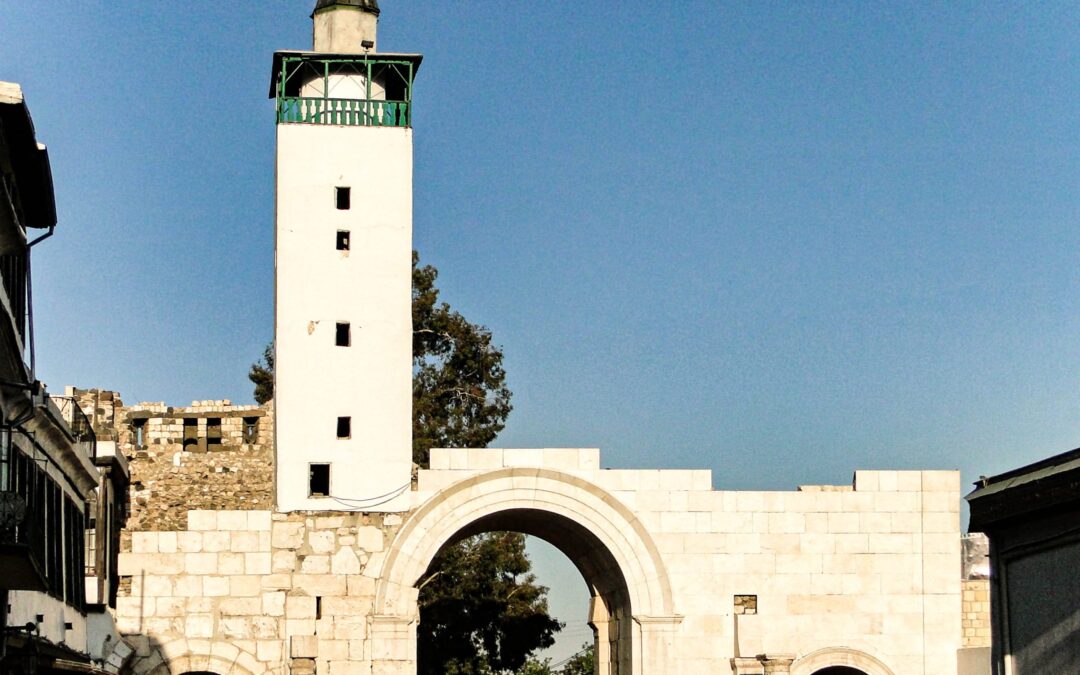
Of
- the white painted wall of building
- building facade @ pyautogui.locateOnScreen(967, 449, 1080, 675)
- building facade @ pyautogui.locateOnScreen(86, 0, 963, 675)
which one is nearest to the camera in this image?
building facade @ pyautogui.locateOnScreen(967, 449, 1080, 675)

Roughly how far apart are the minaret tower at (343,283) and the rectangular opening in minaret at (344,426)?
→ 2 cm

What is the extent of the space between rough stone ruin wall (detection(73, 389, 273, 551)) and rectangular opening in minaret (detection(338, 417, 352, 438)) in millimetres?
11074

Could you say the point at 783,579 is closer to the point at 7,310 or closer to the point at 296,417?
the point at 296,417

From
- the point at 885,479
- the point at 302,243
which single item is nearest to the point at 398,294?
the point at 302,243

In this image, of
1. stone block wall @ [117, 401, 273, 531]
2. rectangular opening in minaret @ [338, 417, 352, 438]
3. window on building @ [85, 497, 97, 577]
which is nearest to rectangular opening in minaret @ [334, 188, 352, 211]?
rectangular opening in minaret @ [338, 417, 352, 438]

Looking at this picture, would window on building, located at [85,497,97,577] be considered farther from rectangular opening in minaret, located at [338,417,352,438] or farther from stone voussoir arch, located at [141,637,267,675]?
rectangular opening in minaret, located at [338,417,352,438]

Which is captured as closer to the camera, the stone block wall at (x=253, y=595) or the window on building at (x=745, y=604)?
the stone block wall at (x=253, y=595)

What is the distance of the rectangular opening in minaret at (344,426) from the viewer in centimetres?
3017

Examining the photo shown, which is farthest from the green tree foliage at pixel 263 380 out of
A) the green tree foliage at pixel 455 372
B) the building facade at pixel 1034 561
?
the building facade at pixel 1034 561

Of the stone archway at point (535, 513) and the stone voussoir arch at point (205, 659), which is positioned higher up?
the stone archway at point (535, 513)

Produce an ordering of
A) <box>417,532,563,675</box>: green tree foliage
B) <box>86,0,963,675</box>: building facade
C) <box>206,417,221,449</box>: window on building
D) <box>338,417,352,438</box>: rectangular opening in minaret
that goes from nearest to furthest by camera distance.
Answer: <box>86,0,963,675</box>: building facade
<box>338,417,352,438</box>: rectangular opening in minaret
<box>206,417,221,449</box>: window on building
<box>417,532,563,675</box>: green tree foliage

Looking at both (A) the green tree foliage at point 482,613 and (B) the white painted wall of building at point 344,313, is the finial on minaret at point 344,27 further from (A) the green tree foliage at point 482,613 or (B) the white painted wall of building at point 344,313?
(A) the green tree foliage at point 482,613

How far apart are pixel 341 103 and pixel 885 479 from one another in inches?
446

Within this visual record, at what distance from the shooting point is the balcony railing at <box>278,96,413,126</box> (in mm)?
31203
